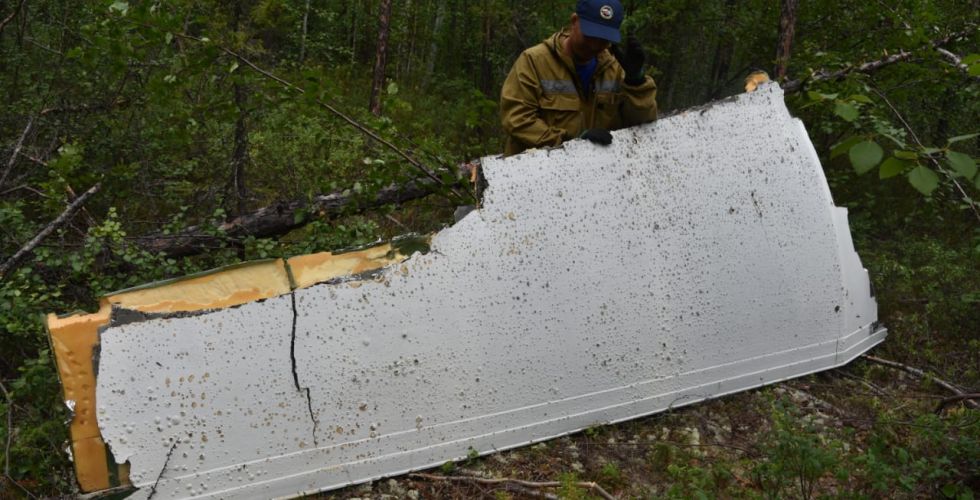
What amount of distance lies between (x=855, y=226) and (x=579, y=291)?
4.29 metres

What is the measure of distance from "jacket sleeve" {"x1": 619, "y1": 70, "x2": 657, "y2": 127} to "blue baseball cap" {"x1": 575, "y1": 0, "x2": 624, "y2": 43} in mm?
248

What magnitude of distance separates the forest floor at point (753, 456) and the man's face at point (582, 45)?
1.80 m

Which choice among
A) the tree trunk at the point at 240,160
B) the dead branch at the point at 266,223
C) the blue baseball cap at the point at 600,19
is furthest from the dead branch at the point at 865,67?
the tree trunk at the point at 240,160

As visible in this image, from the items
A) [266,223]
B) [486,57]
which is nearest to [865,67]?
[266,223]

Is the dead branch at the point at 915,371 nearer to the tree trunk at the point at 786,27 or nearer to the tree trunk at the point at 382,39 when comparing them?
the tree trunk at the point at 786,27

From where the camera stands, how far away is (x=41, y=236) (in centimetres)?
378

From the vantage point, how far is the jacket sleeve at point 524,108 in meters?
3.56

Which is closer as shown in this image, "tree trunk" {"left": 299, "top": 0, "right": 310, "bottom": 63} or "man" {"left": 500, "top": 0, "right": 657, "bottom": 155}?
"man" {"left": 500, "top": 0, "right": 657, "bottom": 155}

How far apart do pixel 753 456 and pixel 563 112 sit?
189 cm

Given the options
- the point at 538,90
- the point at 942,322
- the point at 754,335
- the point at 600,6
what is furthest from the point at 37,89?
the point at 942,322

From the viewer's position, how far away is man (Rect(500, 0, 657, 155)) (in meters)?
3.44

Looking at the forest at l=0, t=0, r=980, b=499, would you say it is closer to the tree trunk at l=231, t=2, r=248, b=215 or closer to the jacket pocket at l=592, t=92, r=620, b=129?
the tree trunk at l=231, t=2, r=248, b=215

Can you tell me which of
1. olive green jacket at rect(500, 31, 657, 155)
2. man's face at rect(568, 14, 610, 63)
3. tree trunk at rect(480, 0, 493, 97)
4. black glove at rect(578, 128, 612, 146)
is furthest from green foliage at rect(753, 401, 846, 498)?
tree trunk at rect(480, 0, 493, 97)

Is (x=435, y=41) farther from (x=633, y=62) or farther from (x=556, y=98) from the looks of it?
(x=633, y=62)
